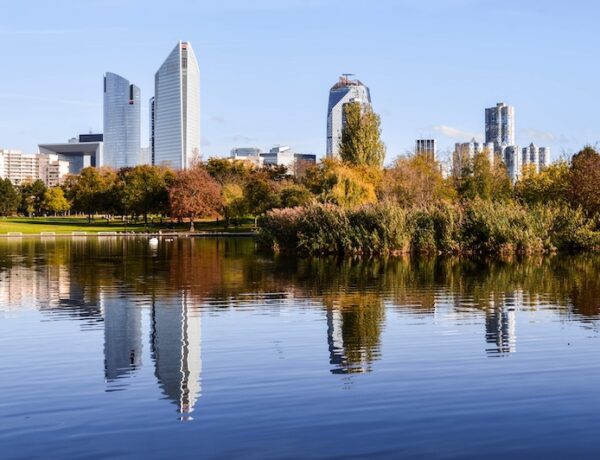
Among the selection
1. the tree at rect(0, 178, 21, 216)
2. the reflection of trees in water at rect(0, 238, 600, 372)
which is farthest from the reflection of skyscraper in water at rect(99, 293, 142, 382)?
the tree at rect(0, 178, 21, 216)

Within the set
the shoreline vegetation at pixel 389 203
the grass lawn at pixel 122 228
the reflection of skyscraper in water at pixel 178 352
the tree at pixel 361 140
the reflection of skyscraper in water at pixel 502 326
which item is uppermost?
the tree at pixel 361 140

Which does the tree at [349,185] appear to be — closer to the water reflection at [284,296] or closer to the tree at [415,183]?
the tree at [415,183]

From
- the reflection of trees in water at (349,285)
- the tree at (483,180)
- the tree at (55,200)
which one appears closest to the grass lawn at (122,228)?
the tree at (483,180)

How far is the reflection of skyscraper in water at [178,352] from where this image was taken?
1232 centimetres

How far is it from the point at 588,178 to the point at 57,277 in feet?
127

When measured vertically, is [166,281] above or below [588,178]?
below

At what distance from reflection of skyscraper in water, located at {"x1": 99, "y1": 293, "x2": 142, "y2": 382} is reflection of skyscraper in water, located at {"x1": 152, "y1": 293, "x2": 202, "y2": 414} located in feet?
1.27

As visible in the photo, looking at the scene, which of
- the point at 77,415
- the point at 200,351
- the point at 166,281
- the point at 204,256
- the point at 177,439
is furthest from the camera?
the point at 204,256

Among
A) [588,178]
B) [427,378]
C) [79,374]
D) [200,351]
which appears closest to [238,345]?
[200,351]

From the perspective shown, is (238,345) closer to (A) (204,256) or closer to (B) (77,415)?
(B) (77,415)

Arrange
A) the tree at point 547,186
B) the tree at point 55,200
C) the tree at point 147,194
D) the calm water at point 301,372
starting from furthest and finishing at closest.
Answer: the tree at point 55,200
the tree at point 147,194
the tree at point 547,186
the calm water at point 301,372

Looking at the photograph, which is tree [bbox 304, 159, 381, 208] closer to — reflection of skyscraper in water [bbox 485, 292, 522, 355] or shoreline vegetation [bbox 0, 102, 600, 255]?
shoreline vegetation [bbox 0, 102, 600, 255]

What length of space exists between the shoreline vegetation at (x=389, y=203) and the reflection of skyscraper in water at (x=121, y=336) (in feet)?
86.3

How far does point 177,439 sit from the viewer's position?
32.5ft
